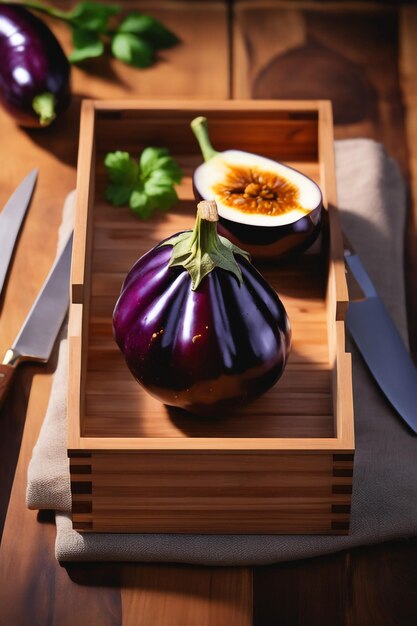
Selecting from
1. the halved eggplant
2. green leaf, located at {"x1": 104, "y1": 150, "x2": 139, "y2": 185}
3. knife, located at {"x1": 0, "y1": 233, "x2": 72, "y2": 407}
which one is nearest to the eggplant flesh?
the halved eggplant

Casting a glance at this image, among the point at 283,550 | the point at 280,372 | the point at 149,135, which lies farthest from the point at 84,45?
the point at 283,550

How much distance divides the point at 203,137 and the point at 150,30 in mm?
474

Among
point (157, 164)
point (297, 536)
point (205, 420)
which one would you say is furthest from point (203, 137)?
point (297, 536)

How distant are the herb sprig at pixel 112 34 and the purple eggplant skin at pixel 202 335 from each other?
72 centimetres

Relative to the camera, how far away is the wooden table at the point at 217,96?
121 cm

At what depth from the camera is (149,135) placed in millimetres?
1545

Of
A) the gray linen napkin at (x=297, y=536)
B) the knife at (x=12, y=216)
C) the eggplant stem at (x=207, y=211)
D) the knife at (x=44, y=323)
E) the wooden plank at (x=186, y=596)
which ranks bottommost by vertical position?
the wooden plank at (x=186, y=596)

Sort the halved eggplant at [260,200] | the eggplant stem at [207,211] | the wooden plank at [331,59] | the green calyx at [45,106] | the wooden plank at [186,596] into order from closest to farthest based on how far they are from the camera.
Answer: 1. the eggplant stem at [207,211]
2. the wooden plank at [186,596]
3. the halved eggplant at [260,200]
4. the green calyx at [45,106]
5. the wooden plank at [331,59]

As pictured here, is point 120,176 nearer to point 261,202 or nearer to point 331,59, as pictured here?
point 261,202

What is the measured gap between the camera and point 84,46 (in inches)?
71.2

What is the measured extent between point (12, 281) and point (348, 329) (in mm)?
499

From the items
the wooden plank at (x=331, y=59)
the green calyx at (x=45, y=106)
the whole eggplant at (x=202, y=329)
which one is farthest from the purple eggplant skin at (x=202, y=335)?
the wooden plank at (x=331, y=59)

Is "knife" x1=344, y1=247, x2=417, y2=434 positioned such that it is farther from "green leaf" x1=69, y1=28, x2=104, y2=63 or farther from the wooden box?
"green leaf" x1=69, y1=28, x2=104, y2=63

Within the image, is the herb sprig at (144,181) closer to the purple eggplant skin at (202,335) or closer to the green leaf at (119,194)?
the green leaf at (119,194)
